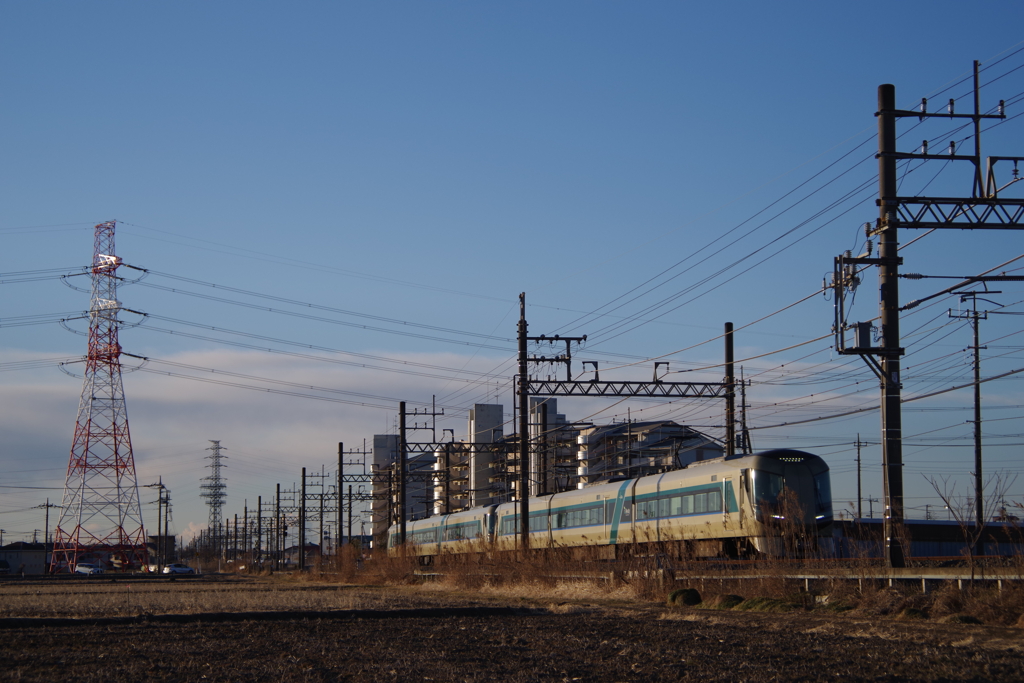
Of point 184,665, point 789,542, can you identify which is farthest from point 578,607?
point 184,665

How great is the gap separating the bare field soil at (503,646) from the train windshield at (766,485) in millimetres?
6817

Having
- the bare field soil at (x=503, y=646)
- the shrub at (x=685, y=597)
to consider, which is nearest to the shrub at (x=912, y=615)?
the bare field soil at (x=503, y=646)

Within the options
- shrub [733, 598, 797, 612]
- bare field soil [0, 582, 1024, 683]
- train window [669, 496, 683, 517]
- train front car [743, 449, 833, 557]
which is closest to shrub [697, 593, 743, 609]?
shrub [733, 598, 797, 612]

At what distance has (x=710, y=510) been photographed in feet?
94.1

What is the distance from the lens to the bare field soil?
10766mm

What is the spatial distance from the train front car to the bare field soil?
6.32 m

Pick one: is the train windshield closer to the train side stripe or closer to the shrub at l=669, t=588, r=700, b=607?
the shrub at l=669, t=588, r=700, b=607

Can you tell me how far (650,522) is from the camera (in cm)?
3180

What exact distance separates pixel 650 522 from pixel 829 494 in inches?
241

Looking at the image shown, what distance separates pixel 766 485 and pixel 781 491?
527 mm

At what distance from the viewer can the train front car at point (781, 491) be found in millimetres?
26141

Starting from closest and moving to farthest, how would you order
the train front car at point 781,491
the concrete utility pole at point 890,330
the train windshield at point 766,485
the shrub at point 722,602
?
the concrete utility pole at point 890,330 → the shrub at point 722,602 → the train front car at point 781,491 → the train windshield at point 766,485

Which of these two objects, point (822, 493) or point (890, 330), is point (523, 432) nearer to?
point (822, 493)

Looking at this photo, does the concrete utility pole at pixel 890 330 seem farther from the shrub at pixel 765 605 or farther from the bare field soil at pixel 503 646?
the bare field soil at pixel 503 646
